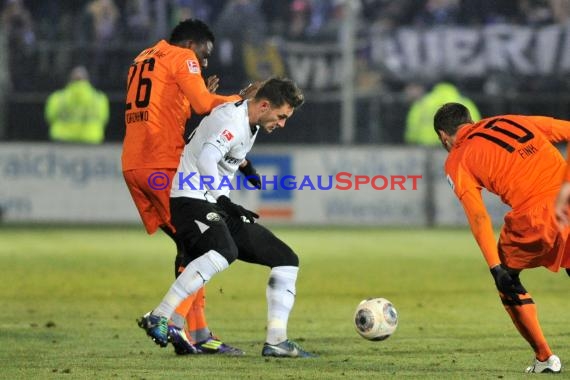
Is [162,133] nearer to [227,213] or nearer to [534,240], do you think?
[227,213]

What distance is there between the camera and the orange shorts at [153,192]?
8344 mm

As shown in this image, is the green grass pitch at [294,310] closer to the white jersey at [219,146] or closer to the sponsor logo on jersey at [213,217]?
the sponsor logo on jersey at [213,217]

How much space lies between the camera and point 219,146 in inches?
304

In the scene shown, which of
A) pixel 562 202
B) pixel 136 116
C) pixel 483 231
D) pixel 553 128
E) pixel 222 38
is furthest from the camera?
pixel 222 38

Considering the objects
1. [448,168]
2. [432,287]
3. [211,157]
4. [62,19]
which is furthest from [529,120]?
[62,19]

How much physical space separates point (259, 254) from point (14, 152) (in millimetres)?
12417

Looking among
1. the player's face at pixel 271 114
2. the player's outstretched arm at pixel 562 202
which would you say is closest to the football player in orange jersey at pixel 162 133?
the player's face at pixel 271 114

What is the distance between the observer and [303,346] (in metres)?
8.50

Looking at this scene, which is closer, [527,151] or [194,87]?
[527,151]

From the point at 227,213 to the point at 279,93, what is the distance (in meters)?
0.79

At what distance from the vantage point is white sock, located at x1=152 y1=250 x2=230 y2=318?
763 cm

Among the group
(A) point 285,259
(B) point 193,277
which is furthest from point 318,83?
(B) point 193,277

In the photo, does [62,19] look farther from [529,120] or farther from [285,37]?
[529,120]

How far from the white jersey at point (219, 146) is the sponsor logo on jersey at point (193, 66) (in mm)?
423
